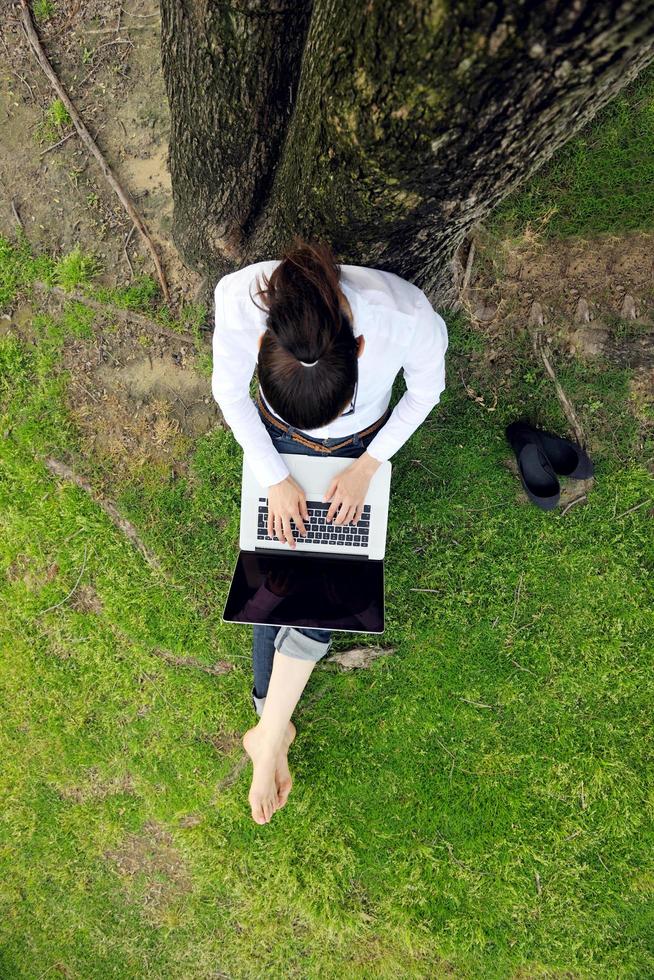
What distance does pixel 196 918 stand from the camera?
3416mm

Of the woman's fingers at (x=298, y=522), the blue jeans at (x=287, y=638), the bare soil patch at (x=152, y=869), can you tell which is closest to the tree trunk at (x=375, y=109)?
the blue jeans at (x=287, y=638)

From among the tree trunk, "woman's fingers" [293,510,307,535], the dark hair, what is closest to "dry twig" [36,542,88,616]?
"woman's fingers" [293,510,307,535]

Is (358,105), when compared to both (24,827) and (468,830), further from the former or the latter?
(24,827)

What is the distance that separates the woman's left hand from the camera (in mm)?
2648

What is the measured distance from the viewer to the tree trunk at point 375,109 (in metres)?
1.27

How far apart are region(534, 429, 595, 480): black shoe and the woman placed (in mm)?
1124

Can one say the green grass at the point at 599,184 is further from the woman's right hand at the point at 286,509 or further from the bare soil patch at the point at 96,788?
the bare soil patch at the point at 96,788

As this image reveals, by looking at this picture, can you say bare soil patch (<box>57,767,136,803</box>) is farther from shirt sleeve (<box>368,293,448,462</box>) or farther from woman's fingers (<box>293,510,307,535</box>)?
shirt sleeve (<box>368,293,448,462</box>)

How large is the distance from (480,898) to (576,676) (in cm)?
146

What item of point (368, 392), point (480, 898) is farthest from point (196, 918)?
point (368, 392)

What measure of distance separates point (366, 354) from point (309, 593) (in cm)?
113

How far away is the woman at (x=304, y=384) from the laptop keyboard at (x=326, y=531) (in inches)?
1.7

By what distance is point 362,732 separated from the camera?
3.42 metres

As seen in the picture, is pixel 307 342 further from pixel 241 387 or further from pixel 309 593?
pixel 309 593
